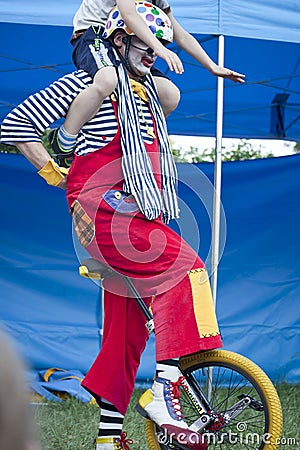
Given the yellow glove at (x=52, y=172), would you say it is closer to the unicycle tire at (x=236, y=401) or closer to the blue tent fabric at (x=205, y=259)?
the unicycle tire at (x=236, y=401)

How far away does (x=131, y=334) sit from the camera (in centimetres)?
230

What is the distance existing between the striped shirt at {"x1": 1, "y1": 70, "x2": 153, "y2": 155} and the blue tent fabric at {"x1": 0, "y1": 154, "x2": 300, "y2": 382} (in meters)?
2.59

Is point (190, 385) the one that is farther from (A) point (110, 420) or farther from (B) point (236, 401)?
(A) point (110, 420)

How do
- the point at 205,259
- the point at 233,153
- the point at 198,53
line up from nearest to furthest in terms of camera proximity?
the point at 198,53 < the point at 205,259 < the point at 233,153

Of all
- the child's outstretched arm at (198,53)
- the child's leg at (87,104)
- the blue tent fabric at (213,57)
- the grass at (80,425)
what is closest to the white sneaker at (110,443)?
the grass at (80,425)

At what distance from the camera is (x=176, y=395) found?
6.88 feet

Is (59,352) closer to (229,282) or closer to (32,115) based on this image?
(229,282)

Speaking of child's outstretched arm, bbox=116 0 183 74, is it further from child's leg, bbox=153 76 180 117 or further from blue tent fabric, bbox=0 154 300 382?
blue tent fabric, bbox=0 154 300 382

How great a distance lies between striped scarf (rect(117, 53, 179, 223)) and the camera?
2137 millimetres

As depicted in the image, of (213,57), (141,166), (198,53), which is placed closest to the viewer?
(141,166)

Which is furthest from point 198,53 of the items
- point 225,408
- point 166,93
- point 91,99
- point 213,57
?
point 213,57

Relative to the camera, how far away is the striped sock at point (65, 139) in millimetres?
2174

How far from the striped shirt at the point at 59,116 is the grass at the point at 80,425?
3.36 feet

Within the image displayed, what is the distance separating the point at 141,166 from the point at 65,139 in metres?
0.23
